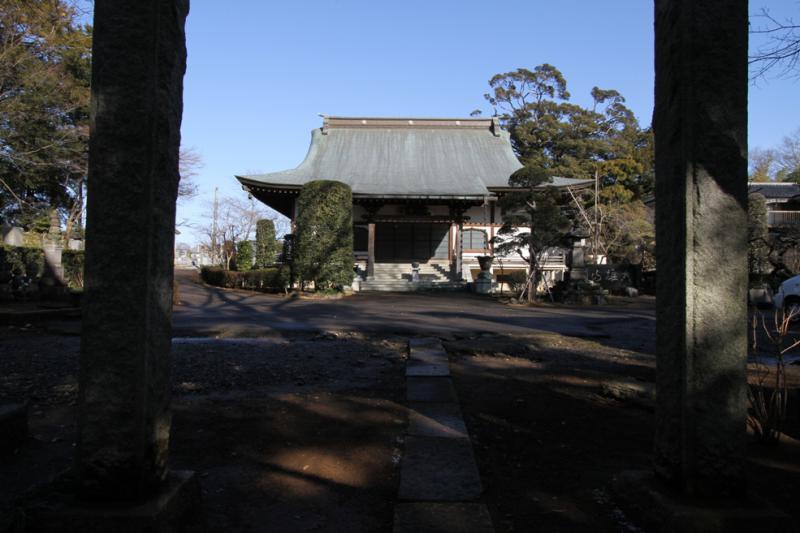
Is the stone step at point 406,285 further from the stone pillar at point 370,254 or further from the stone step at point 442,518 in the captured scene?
the stone step at point 442,518

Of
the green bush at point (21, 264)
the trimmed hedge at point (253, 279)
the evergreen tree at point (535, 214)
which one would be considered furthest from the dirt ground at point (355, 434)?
the trimmed hedge at point (253, 279)

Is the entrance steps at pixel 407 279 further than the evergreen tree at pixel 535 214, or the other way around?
the entrance steps at pixel 407 279

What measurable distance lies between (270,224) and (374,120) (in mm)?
7487

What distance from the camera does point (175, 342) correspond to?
641 cm

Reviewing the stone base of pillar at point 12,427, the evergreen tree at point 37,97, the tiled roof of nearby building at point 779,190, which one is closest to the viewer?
the stone base of pillar at point 12,427

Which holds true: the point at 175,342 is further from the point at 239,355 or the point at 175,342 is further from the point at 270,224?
the point at 270,224

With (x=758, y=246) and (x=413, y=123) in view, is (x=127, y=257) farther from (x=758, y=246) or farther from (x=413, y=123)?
(x=413, y=123)

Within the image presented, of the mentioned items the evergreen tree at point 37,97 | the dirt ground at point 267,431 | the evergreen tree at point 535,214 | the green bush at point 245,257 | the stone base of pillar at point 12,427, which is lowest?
the dirt ground at point 267,431

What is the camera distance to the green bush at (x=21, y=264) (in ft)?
39.0

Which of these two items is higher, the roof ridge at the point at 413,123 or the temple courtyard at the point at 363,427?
the roof ridge at the point at 413,123

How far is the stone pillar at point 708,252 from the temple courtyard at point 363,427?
0.43 m

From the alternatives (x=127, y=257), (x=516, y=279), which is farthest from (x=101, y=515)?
(x=516, y=279)

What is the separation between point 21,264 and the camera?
40.9 ft

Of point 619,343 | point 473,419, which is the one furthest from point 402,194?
point 473,419
